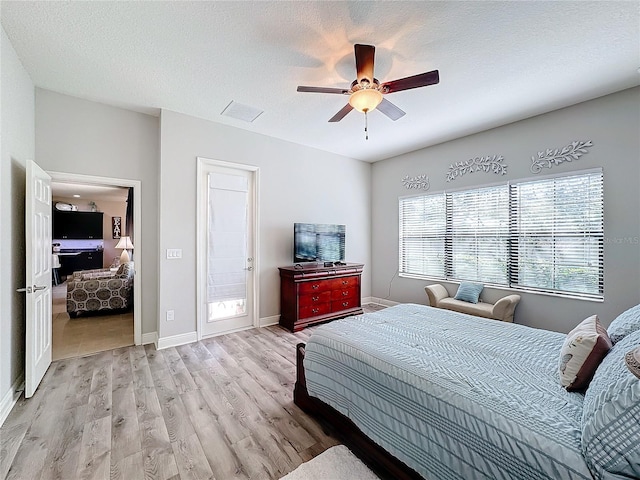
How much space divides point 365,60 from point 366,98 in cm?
28

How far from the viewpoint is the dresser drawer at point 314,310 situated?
4168mm

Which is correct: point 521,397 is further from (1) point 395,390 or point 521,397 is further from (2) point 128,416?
(2) point 128,416

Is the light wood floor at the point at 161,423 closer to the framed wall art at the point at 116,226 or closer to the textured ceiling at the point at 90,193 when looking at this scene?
the textured ceiling at the point at 90,193

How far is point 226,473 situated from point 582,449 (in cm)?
175

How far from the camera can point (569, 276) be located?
3.36m

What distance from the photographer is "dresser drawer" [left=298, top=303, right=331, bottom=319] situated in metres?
4.17

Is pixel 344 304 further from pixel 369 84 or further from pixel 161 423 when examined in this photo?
pixel 369 84

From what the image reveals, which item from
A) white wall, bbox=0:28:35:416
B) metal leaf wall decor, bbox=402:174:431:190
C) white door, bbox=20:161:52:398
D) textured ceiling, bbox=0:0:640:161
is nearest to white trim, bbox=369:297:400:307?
metal leaf wall decor, bbox=402:174:431:190

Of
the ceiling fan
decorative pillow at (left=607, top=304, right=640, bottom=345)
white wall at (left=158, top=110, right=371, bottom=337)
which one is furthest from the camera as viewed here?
white wall at (left=158, top=110, right=371, bottom=337)

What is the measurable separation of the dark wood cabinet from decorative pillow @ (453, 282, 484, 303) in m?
10.4

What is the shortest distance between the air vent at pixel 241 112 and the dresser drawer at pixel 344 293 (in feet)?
9.50

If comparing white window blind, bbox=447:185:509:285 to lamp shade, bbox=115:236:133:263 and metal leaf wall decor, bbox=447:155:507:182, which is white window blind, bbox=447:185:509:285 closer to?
metal leaf wall decor, bbox=447:155:507:182

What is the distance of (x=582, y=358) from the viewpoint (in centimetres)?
136

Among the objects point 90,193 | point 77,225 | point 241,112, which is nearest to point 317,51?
point 241,112
